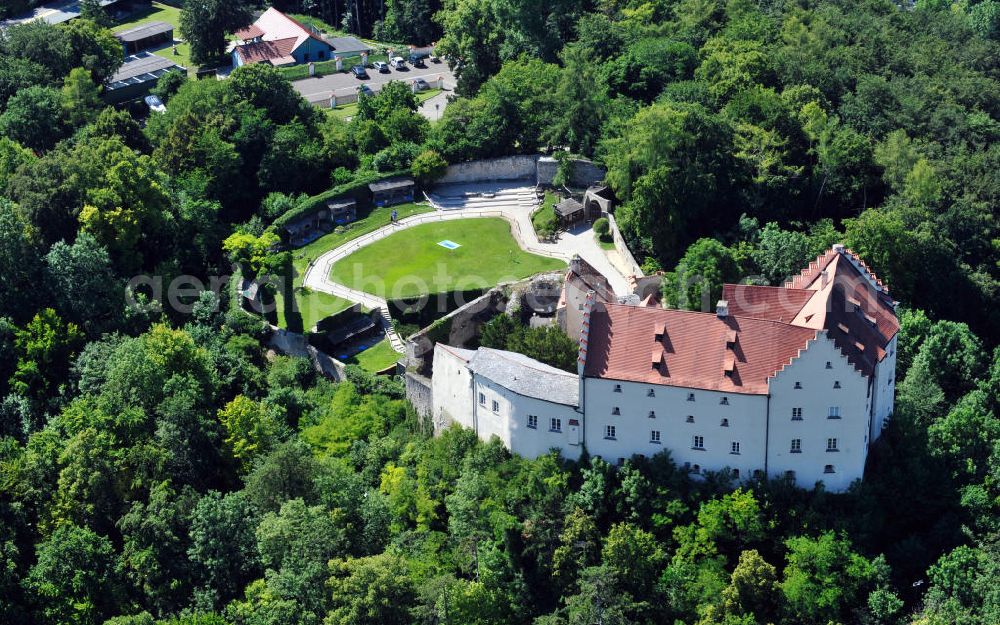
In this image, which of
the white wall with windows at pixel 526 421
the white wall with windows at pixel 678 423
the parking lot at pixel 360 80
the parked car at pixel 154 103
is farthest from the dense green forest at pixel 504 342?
the parking lot at pixel 360 80

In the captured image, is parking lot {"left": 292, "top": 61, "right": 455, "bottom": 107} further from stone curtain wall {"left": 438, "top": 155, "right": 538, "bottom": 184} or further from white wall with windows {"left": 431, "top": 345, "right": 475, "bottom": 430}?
white wall with windows {"left": 431, "top": 345, "right": 475, "bottom": 430}

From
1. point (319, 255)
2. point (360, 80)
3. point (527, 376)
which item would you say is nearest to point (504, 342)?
point (527, 376)

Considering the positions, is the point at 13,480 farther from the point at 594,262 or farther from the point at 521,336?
the point at 594,262

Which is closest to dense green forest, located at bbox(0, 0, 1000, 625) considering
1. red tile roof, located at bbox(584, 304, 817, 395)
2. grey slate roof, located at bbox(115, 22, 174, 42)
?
red tile roof, located at bbox(584, 304, 817, 395)

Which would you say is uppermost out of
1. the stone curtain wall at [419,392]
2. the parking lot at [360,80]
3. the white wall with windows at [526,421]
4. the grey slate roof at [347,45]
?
the grey slate roof at [347,45]

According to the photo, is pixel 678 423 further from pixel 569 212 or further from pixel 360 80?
pixel 360 80

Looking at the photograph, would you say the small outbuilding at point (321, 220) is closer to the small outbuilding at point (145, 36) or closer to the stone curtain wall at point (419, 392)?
the stone curtain wall at point (419, 392)


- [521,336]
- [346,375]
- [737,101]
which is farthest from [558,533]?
[737,101]
